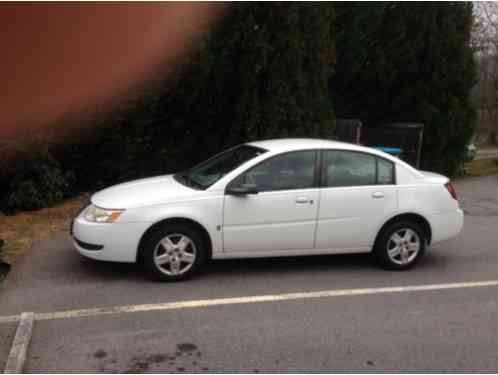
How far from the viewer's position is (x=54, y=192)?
10.1 meters

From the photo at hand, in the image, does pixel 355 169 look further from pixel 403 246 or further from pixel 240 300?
pixel 240 300

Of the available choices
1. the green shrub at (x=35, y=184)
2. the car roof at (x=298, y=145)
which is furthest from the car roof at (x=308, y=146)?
the green shrub at (x=35, y=184)

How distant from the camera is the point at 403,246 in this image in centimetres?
630

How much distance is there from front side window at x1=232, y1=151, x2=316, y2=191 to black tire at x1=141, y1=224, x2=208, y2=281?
696mm

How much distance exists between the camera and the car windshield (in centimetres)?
604

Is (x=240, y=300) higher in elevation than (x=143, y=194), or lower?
lower

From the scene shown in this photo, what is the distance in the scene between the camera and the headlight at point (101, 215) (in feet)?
18.2

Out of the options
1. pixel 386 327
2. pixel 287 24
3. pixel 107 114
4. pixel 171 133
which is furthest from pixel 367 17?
pixel 386 327

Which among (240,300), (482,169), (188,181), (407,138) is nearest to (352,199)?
(240,300)

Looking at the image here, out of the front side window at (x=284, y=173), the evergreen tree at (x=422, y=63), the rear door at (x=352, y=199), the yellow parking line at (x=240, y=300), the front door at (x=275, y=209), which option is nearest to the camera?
the yellow parking line at (x=240, y=300)

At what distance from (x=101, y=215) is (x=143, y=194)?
1.56 ft

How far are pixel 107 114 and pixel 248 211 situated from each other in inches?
224

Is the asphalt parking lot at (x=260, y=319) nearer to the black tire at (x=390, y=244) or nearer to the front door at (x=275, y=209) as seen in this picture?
the black tire at (x=390, y=244)

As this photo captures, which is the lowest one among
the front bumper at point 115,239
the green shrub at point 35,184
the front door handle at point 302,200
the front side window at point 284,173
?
the green shrub at point 35,184
